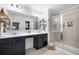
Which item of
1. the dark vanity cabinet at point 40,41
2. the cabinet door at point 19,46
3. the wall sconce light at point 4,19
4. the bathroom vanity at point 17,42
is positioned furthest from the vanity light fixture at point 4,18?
the dark vanity cabinet at point 40,41

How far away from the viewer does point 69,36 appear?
2.00m

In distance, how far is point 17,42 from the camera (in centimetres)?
196

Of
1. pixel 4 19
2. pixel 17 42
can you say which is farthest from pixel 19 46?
pixel 4 19

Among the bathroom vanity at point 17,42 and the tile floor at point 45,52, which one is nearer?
the bathroom vanity at point 17,42

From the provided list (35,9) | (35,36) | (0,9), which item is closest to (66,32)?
(35,36)

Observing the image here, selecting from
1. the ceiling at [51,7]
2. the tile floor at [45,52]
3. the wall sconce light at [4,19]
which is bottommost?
the tile floor at [45,52]

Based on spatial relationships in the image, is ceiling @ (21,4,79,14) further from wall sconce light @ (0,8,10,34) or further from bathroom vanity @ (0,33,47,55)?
bathroom vanity @ (0,33,47,55)

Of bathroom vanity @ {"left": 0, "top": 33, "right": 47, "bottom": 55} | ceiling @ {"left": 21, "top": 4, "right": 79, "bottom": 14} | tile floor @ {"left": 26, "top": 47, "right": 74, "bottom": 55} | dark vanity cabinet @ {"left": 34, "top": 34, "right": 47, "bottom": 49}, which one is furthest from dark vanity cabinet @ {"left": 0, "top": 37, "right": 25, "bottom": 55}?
ceiling @ {"left": 21, "top": 4, "right": 79, "bottom": 14}

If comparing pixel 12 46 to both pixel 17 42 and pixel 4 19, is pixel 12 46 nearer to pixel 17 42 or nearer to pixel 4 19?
pixel 17 42

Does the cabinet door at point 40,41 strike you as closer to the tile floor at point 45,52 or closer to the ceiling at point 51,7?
the tile floor at point 45,52

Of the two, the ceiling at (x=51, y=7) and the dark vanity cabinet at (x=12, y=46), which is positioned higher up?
the ceiling at (x=51, y=7)

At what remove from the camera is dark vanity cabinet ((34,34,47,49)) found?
2047 millimetres

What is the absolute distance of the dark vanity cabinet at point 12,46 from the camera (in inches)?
72.6

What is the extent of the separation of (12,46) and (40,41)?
1.84ft
